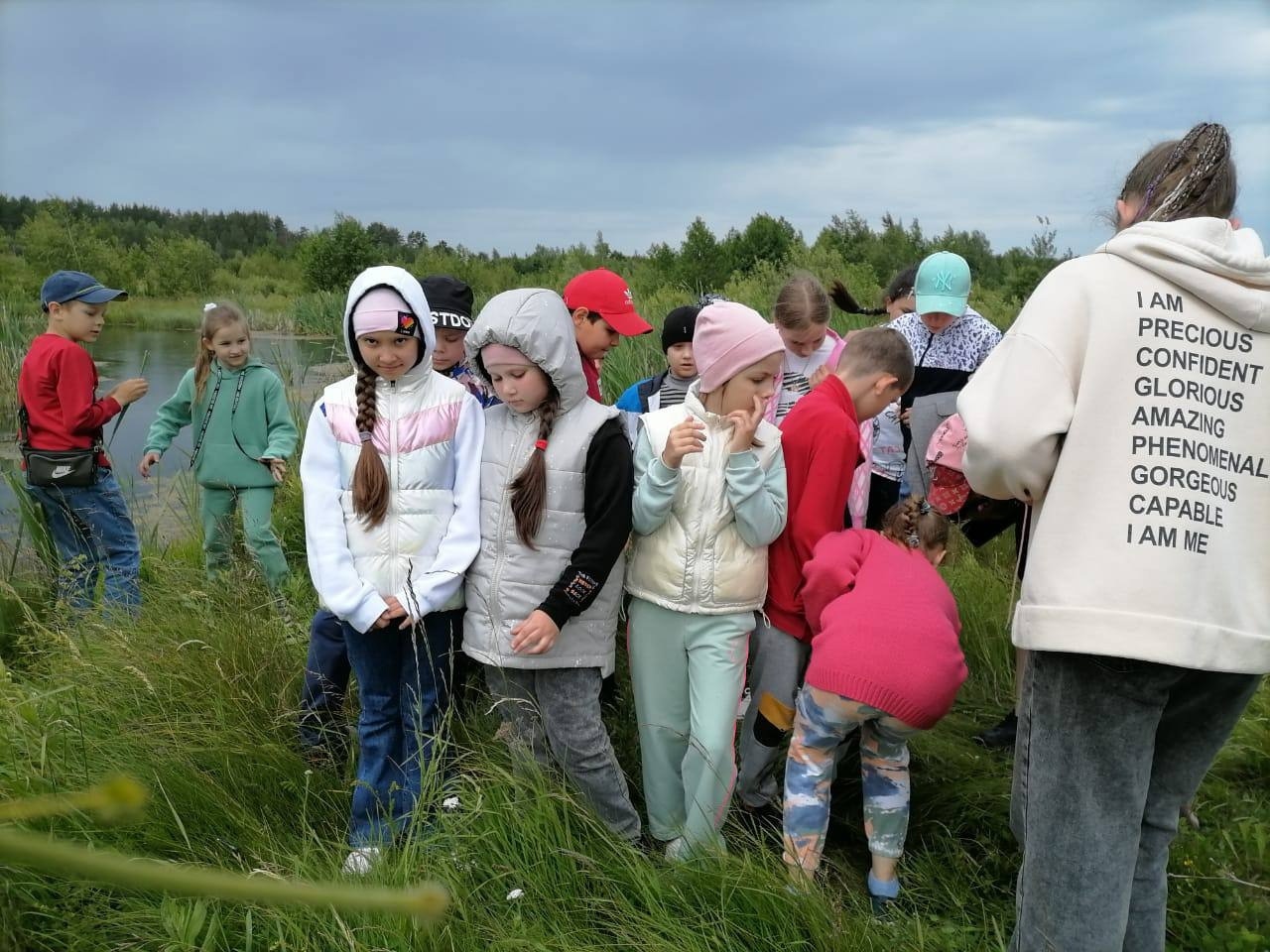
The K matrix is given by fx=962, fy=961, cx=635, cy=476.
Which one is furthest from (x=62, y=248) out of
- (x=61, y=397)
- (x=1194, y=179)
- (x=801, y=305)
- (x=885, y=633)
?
(x=1194, y=179)

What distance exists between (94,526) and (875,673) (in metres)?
3.96

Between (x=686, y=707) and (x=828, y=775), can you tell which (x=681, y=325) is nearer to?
(x=686, y=707)

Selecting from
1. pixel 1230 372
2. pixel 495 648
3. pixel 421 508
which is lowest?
pixel 495 648

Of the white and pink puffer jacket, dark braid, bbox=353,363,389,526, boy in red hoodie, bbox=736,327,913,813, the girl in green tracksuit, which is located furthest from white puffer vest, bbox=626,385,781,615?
the girl in green tracksuit

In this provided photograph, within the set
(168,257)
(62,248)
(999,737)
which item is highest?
(168,257)

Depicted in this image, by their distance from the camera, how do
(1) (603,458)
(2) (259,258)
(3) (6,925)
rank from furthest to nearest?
(2) (259,258), (1) (603,458), (3) (6,925)

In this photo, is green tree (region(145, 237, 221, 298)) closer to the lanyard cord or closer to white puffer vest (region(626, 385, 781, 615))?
the lanyard cord

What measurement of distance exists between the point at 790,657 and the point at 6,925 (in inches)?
76.0

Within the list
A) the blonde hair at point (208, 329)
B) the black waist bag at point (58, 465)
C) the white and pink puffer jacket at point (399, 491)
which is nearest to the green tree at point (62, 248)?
the black waist bag at point (58, 465)

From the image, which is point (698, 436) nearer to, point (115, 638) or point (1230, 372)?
point (1230, 372)

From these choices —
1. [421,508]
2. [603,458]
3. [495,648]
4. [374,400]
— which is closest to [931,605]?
[603,458]

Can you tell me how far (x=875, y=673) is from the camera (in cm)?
227

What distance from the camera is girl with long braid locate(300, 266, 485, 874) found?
2.54m

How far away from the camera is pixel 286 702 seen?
2.98 m
